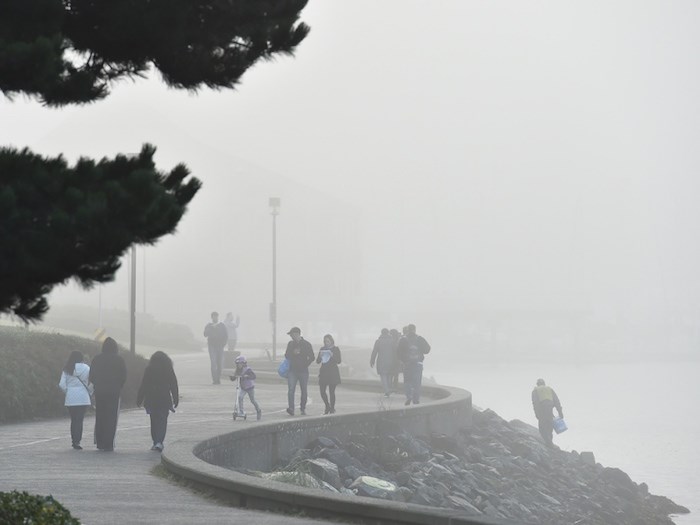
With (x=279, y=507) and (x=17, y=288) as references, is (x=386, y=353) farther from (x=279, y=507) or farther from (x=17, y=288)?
(x=17, y=288)

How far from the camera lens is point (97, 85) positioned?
8766 millimetres

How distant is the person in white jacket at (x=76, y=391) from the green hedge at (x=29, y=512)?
36.6 ft

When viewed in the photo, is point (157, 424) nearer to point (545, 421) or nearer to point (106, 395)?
point (106, 395)

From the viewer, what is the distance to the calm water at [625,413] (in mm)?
72688

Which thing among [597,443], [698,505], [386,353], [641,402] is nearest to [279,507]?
[386,353]

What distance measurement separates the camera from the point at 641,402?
13062 cm

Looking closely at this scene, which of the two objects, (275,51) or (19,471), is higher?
(275,51)

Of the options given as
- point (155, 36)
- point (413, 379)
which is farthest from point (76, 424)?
point (155, 36)

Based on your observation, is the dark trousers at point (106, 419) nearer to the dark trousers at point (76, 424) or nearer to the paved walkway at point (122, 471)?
the paved walkway at point (122, 471)

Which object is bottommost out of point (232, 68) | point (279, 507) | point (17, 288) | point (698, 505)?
point (698, 505)

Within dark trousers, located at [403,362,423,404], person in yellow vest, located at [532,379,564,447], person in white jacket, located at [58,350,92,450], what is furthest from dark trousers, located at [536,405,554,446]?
person in white jacket, located at [58,350,92,450]

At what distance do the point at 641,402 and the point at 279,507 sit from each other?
397 ft

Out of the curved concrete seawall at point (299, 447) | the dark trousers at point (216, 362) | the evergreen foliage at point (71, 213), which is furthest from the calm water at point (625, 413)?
Result: the evergreen foliage at point (71, 213)

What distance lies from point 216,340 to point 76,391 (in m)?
17.0
